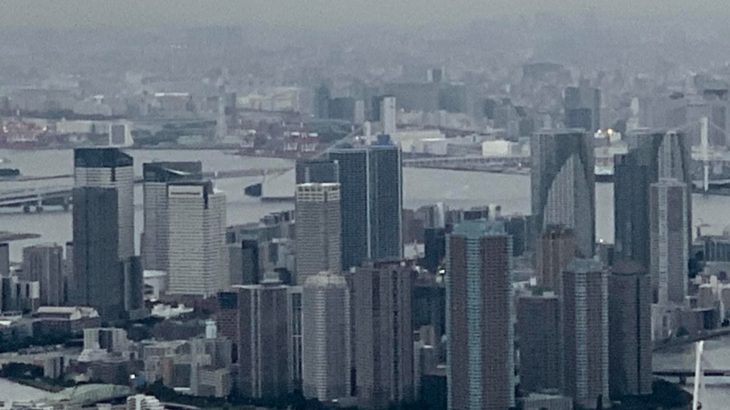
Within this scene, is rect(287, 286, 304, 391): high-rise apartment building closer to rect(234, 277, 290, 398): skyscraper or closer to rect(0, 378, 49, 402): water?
rect(234, 277, 290, 398): skyscraper

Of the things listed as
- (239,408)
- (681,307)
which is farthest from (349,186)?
(239,408)

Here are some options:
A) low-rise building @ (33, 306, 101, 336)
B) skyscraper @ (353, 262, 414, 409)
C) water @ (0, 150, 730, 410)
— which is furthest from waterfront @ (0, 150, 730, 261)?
skyscraper @ (353, 262, 414, 409)

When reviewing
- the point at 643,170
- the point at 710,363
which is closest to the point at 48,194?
the point at 643,170

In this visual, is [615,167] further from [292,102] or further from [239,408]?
[239,408]

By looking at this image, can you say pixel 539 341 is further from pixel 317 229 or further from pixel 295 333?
pixel 317 229

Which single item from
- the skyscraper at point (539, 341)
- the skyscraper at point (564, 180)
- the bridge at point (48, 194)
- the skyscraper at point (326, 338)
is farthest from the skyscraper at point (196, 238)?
the skyscraper at point (539, 341)
